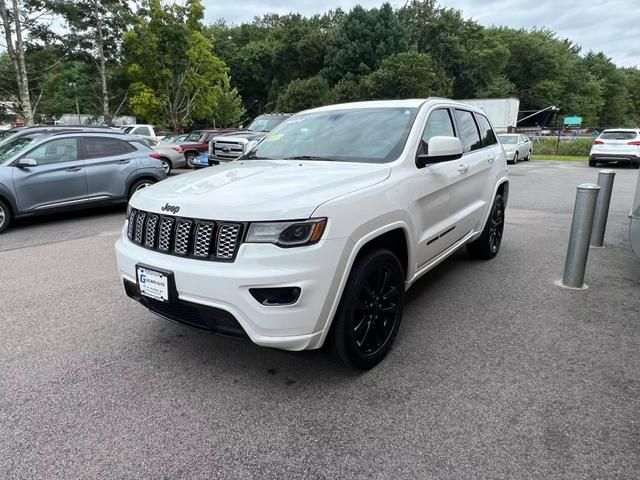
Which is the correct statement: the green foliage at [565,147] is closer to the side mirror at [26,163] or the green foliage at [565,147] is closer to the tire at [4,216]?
the side mirror at [26,163]

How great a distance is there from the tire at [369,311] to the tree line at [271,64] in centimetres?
1994

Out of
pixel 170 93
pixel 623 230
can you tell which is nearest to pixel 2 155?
pixel 623 230

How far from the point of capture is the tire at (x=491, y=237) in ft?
17.2

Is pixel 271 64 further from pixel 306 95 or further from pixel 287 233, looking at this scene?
pixel 287 233

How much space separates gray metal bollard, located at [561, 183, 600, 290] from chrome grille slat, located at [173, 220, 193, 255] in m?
3.52

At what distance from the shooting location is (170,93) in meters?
28.4

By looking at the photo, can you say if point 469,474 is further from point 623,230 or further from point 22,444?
point 623,230

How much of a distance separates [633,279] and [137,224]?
16.3 ft

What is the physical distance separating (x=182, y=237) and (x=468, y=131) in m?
3.27

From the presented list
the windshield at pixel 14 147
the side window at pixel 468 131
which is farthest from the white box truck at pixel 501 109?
the windshield at pixel 14 147

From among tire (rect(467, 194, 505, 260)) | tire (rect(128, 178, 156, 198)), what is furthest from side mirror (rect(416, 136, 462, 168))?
tire (rect(128, 178, 156, 198))

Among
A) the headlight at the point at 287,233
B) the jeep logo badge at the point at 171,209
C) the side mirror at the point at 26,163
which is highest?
the jeep logo badge at the point at 171,209

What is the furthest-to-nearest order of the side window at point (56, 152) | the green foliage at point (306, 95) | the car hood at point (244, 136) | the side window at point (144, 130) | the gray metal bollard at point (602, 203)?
the green foliage at point (306, 95) < the side window at point (144, 130) < the car hood at point (244, 136) < the side window at point (56, 152) < the gray metal bollard at point (602, 203)

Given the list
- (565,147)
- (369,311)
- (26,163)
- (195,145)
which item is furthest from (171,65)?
(369,311)
